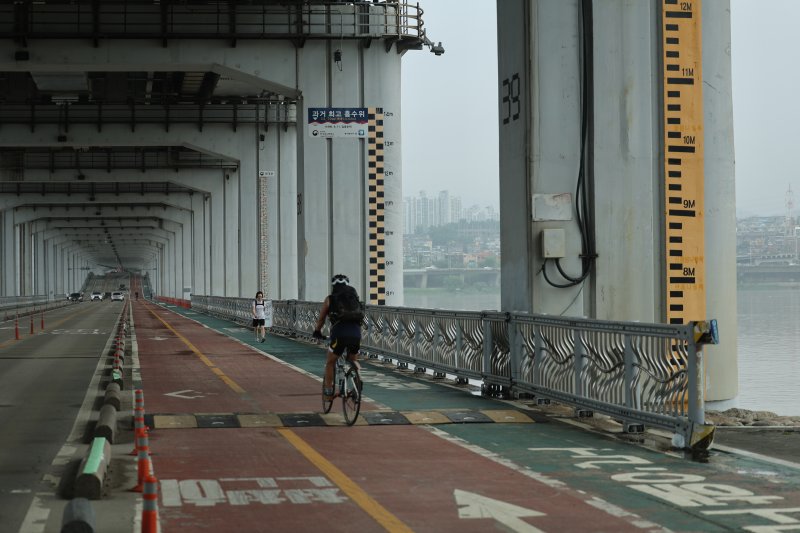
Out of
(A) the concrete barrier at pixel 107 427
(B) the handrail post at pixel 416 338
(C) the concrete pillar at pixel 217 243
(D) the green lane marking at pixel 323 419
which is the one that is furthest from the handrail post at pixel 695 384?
(C) the concrete pillar at pixel 217 243

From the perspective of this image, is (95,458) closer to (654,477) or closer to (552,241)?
(654,477)

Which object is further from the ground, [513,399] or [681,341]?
[681,341]

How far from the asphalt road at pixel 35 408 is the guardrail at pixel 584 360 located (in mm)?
6401

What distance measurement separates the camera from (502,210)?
18.8m

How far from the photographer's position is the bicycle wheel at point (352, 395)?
14.8 m

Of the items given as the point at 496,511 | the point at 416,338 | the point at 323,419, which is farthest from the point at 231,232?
the point at 496,511

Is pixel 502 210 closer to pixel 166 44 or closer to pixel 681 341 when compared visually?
pixel 681 341

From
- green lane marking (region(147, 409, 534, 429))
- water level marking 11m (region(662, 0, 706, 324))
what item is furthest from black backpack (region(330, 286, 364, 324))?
water level marking 11m (region(662, 0, 706, 324))

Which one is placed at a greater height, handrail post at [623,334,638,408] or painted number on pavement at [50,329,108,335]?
handrail post at [623,334,638,408]

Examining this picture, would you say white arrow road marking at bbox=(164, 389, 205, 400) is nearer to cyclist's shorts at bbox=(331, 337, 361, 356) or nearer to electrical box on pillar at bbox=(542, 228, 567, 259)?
cyclist's shorts at bbox=(331, 337, 361, 356)

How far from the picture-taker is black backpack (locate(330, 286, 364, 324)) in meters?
15.2

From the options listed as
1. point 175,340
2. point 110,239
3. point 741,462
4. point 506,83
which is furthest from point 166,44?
point 110,239

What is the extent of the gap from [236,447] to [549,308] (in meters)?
6.44

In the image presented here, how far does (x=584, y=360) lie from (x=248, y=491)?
6.36 m
